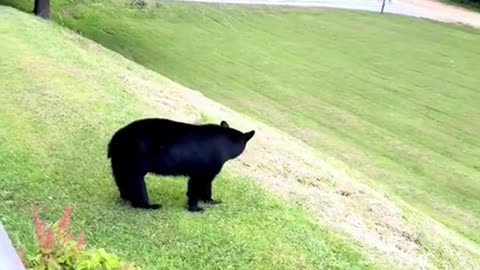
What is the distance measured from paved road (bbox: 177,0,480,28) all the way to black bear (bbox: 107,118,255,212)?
16418 millimetres

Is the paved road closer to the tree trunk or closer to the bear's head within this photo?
the tree trunk

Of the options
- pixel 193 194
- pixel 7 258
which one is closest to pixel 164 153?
pixel 193 194

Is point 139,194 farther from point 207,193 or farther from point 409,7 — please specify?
point 409,7

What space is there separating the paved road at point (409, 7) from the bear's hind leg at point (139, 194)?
16474mm

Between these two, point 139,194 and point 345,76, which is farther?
point 345,76

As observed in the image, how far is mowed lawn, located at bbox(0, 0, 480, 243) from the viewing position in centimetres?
977

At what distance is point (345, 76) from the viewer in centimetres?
1462

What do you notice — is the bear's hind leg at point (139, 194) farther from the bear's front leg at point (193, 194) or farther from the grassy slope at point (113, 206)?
the bear's front leg at point (193, 194)

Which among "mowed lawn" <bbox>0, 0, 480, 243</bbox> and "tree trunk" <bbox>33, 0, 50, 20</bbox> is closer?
"mowed lawn" <bbox>0, 0, 480, 243</bbox>

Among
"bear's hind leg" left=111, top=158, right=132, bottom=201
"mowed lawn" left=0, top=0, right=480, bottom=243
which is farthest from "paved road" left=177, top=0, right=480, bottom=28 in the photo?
"bear's hind leg" left=111, top=158, right=132, bottom=201

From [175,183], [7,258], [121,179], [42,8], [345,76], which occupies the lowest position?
[345,76]

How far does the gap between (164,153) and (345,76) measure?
10754mm

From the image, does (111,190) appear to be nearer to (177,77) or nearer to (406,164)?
(406,164)

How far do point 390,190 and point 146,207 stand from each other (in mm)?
4656
